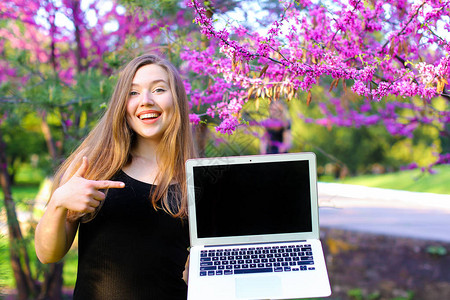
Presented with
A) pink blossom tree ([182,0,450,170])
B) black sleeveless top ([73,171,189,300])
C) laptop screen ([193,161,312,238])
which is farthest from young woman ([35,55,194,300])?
pink blossom tree ([182,0,450,170])

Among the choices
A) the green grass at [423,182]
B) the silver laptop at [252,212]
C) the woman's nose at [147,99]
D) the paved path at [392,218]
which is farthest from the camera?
the green grass at [423,182]

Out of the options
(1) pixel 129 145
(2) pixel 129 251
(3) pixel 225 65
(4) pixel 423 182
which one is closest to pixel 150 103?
(1) pixel 129 145

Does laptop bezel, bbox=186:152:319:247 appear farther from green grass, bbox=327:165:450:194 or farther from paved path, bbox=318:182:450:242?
green grass, bbox=327:165:450:194

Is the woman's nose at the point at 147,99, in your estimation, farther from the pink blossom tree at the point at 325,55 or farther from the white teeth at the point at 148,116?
the pink blossom tree at the point at 325,55

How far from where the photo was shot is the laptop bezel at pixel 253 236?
1.37 m

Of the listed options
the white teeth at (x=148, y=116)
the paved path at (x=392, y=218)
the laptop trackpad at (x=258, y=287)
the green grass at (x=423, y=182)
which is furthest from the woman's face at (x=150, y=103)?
the green grass at (x=423, y=182)

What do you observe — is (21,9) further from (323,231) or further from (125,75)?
(323,231)

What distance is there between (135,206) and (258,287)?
485mm

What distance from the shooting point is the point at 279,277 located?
1.23 meters

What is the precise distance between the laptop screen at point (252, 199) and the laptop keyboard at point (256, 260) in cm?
6

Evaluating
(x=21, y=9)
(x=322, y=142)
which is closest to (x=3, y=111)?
(x=21, y=9)

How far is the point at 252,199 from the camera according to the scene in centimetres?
141

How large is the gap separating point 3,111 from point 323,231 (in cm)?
446

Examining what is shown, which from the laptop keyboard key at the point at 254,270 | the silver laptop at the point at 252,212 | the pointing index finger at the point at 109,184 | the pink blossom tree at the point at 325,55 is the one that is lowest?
the laptop keyboard key at the point at 254,270
